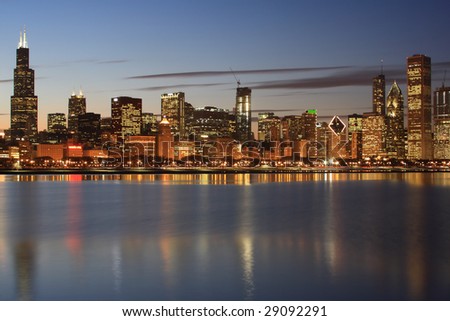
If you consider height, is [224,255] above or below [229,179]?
below

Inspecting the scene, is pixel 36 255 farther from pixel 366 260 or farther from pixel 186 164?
pixel 186 164

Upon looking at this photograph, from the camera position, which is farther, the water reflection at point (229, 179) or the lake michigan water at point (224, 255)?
the water reflection at point (229, 179)

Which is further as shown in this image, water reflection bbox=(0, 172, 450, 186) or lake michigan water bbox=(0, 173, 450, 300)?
water reflection bbox=(0, 172, 450, 186)

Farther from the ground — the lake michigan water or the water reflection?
the water reflection

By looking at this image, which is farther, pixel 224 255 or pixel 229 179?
pixel 229 179

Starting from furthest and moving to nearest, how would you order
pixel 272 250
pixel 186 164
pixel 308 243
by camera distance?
pixel 186 164, pixel 308 243, pixel 272 250

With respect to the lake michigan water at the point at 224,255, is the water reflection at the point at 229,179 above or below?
above

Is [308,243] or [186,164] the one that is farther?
[186,164]

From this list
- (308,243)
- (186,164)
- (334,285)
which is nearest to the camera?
(334,285)

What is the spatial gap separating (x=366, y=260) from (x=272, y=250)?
3175 millimetres

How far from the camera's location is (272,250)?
19.0 m
